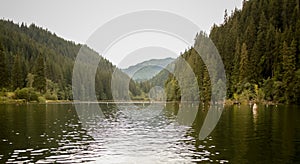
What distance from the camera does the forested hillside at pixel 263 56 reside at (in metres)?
125

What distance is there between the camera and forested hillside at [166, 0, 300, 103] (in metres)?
125

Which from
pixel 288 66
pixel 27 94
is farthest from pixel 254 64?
pixel 27 94

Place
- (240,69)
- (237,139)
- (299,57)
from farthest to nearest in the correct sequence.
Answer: (240,69)
(299,57)
(237,139)

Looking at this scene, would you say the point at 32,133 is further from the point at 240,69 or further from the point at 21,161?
the point at 240,69

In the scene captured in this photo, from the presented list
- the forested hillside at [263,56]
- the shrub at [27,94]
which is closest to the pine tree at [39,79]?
the shrub at [27,94]

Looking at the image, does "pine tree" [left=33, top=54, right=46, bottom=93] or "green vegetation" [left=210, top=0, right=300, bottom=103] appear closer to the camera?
"green vegetation" [left=210, top=0, right=300, bottom=103]

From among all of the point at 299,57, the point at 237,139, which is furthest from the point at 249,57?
the point at 237,139

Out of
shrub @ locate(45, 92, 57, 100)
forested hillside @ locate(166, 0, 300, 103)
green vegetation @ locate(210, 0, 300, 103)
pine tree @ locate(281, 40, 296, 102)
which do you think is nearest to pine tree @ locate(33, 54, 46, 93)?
shrub @ locate(45, 92, 57, 100)

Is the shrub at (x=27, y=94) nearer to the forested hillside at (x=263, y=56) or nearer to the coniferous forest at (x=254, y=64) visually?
the coniferous forest at (x=254, y=64)

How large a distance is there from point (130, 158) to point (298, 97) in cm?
10281

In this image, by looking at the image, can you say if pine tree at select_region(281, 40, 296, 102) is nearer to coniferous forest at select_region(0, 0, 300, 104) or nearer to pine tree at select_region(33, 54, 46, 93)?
coniferous forest at select_region(0, 0, 300, 104)

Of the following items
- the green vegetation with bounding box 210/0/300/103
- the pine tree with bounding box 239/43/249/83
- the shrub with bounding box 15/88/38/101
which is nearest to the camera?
the green vegetation with bounding box 210/0/300/103

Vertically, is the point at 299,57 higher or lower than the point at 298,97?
higher

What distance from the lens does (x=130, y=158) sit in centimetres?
2883
